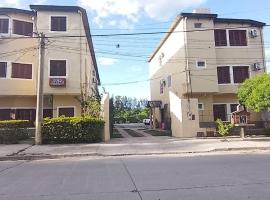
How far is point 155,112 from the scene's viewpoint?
4225 cm

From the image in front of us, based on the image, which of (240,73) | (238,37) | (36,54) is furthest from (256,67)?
(36,54)

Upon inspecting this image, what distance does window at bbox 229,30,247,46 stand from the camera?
2938cm

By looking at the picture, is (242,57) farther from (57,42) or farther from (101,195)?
(101,195)

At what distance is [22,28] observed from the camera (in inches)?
1023

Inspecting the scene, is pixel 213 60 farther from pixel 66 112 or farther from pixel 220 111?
pixel 66 112

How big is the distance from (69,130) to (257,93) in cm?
1187

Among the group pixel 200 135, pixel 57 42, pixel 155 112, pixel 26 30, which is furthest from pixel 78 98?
pixel 155 112

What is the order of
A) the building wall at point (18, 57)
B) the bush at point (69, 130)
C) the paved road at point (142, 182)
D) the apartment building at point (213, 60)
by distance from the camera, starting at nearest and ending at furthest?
the paved road at point (142, 182)
the bush at point (69, 130)
the building wall at point (18, 57)
the apartment building at point (213, 60)

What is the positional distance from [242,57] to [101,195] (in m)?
25.0

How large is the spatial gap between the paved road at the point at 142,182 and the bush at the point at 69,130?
885cm

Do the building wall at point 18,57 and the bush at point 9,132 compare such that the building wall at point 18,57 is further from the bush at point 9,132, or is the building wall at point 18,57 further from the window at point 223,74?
the window at point 223,74

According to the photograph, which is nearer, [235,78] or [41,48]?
[41,48]

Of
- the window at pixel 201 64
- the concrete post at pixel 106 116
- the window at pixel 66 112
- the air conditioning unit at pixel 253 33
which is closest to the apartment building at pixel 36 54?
the window at pixel 66 112

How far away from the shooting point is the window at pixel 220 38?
29062 mm
